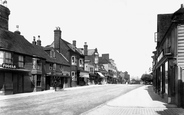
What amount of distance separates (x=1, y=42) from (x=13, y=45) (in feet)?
9.31

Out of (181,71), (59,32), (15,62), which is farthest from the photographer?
(59,32)

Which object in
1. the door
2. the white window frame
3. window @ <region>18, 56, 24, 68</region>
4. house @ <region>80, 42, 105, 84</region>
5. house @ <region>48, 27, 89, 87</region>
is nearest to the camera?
the white window frame

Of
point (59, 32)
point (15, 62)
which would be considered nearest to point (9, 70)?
point (15, 62)

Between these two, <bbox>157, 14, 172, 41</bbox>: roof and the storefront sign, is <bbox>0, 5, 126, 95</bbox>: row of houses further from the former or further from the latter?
<bbox>157, 14, 172, 41</bbox>: roof

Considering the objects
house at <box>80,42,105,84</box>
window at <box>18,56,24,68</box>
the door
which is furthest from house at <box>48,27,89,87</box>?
the door

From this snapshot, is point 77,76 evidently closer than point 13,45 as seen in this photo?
No

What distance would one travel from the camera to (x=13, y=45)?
91.7 feet

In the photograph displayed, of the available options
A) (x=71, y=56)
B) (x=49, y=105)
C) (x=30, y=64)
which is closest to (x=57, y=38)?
(x=71, y=56)

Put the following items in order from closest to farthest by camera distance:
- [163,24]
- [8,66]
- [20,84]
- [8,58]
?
[8,66], [8,58], [163,24], [20,84]

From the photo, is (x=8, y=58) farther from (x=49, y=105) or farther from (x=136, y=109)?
(x=136, y=109)

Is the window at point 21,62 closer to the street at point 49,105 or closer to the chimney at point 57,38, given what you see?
the street at point 49,105

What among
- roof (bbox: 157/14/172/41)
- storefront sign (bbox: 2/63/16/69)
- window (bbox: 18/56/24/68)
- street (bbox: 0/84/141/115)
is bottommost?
street (bbox: 0/84/141/115)

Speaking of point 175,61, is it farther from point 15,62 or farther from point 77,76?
point 77,76

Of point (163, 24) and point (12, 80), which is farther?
point (163, 24)
